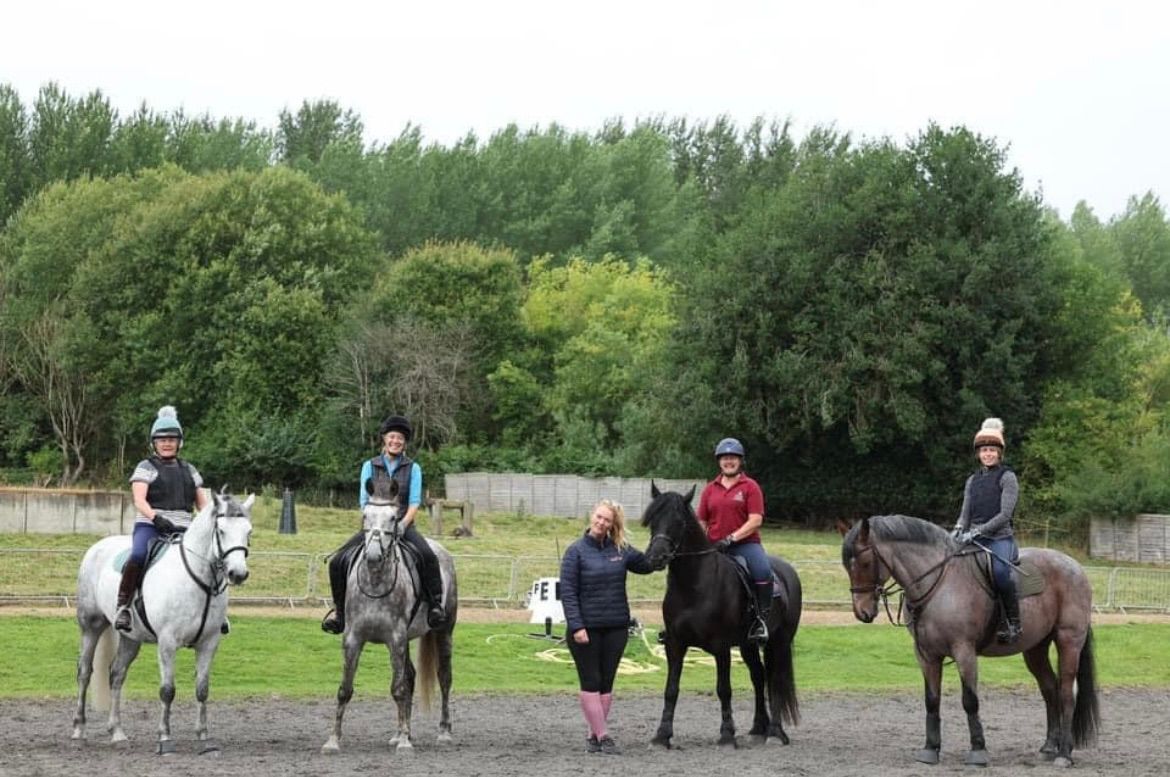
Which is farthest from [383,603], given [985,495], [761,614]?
[985,495]

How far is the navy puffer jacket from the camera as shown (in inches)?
588

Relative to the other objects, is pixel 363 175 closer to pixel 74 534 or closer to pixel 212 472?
pixel 212 472

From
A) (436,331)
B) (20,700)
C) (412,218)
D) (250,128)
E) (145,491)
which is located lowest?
(20,700)

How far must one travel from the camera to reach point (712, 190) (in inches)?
4183

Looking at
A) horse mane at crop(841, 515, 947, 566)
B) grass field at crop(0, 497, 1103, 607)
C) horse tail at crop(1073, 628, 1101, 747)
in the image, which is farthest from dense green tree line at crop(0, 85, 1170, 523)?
horse mane at crop(841, 515, 947, 566)

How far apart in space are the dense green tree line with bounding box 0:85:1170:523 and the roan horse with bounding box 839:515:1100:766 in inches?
1313

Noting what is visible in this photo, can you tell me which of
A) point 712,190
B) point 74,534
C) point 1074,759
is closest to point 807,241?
point 74,534

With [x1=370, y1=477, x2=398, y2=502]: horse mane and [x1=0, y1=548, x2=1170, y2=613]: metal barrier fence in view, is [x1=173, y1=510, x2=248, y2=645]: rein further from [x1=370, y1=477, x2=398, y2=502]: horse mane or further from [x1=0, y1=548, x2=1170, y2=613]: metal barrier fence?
[x1=0, y1=548, x2=1170, y2=613]: metal barrier fence

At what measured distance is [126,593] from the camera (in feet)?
49.9

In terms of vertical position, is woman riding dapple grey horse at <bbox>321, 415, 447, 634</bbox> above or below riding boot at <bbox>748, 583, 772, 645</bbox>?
above

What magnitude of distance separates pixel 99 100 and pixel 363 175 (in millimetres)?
14493

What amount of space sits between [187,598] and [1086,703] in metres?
8.20

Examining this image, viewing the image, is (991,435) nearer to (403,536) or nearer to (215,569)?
(403,536)

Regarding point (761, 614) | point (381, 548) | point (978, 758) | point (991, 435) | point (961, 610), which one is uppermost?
point (991, 435)
